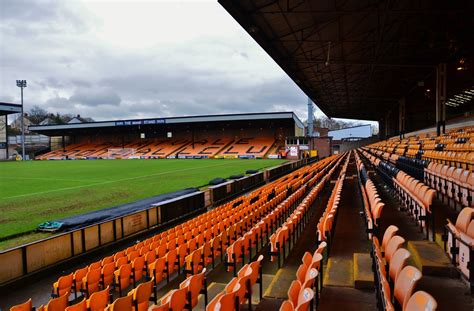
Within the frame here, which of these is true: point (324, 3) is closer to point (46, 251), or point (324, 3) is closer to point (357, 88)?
point (46, 251)

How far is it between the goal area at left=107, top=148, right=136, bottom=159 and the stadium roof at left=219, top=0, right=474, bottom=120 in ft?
122

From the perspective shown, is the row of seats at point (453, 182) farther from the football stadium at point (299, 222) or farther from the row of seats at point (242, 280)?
the row of seats at point (242, 280)

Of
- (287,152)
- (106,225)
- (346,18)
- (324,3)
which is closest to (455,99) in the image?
(287,152)

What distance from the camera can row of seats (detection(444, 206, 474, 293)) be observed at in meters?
2.61

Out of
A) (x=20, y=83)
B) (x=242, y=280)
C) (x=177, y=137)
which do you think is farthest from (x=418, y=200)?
(x=20, y=83)

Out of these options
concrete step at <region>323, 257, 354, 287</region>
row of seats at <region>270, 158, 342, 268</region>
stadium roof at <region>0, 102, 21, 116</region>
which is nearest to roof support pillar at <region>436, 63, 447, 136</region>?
row of seats at <region>270, 158, 342, 268</region>

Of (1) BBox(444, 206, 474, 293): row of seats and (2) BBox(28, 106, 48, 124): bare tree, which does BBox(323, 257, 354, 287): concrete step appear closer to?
(1) BBox(444, 206, 474, 293): row of seats

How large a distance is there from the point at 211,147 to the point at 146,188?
34564 mm

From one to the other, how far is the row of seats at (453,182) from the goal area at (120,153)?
49.6m

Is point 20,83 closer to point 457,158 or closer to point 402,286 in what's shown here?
point 457,158

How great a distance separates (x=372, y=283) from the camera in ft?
10.8

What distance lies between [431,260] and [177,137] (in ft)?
186

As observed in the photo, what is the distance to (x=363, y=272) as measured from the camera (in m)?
3.50

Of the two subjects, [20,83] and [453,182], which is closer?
[453,182]
